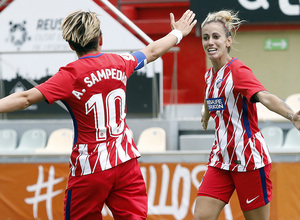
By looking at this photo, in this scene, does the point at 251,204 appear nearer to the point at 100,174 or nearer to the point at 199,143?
the point at 100,174

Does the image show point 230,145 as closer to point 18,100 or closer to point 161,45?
point 161,45

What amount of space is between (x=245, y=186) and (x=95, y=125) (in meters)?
1.33

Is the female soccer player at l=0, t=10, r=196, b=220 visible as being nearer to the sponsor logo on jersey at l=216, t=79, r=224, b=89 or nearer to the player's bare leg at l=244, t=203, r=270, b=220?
the sponsor logo on jersey at l=216, t=79, r=224, b=89

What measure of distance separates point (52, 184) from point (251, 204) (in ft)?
9.16

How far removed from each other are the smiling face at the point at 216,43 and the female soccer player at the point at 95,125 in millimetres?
802

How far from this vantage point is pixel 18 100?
3.18 meters

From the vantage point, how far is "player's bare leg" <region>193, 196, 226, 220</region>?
411cm

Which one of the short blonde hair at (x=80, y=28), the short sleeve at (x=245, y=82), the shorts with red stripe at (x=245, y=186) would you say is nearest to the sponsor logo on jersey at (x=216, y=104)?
the short sleeve at (x=245, y=82)

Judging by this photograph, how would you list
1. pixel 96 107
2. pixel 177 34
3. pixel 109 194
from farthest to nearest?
pixel 177 34, pixel 109 194, pixel 96 107

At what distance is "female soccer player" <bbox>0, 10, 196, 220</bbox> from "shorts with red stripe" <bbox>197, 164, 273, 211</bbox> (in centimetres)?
77

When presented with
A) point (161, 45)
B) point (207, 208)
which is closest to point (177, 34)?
point (161, 45)

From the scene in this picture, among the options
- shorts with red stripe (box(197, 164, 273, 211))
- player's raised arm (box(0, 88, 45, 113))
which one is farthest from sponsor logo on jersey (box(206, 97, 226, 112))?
player's raised arm (box(0, 88, 45, 113))

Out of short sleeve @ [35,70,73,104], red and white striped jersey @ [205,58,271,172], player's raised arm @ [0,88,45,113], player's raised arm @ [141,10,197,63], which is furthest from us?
red and white striped jersey @ [205,58,271,172]

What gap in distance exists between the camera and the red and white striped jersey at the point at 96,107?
131 inches
